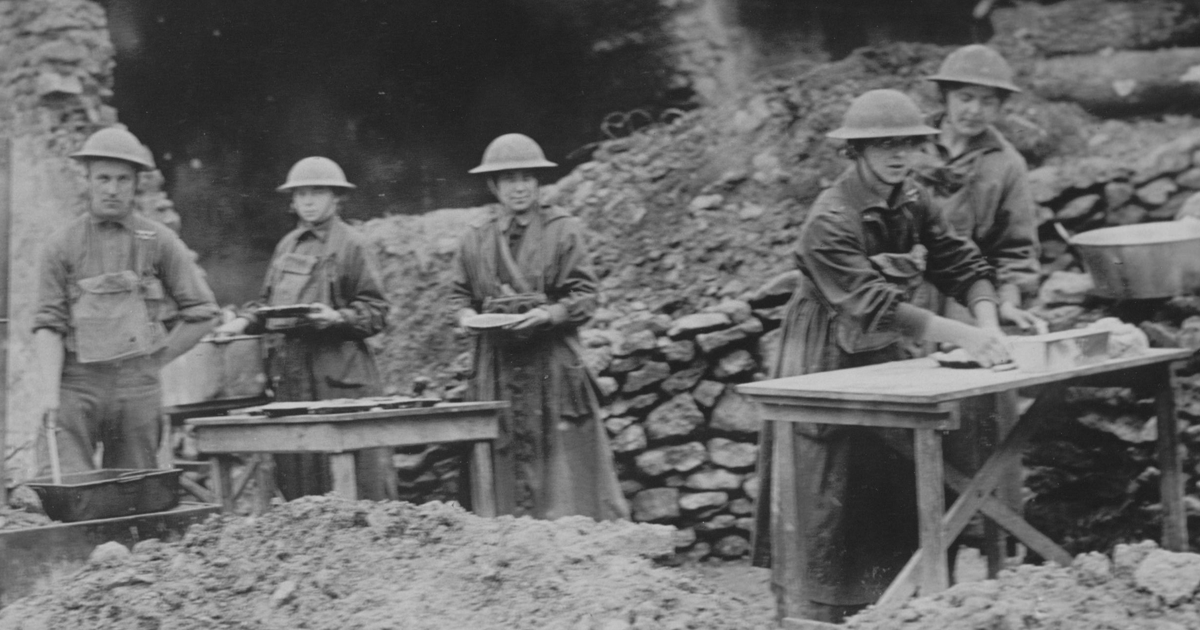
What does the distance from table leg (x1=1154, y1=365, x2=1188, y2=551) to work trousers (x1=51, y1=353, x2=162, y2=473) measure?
4.87 metres

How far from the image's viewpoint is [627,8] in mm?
10492

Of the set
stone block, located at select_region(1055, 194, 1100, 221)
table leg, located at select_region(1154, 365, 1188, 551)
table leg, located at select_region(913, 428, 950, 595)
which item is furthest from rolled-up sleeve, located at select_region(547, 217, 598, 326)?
stone block, located at select_region(1055, 194, 1100, 221)

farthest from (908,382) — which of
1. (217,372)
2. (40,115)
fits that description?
(40,115)

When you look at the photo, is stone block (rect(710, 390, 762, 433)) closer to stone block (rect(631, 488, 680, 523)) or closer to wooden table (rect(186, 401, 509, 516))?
stone block (rect(631, 488, 680, 523))

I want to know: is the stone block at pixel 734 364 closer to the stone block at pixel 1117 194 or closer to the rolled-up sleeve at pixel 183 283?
the stone block at pixel 1117 194

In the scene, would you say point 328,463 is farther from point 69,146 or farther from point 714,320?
point 69,146

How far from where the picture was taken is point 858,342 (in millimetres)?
5688

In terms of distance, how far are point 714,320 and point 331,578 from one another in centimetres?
398

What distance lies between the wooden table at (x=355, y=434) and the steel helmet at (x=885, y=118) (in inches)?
85.8

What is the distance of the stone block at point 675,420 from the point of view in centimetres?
802

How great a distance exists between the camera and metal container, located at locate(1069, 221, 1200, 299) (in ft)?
22.2

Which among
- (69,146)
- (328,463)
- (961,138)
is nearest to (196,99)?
(69,146)

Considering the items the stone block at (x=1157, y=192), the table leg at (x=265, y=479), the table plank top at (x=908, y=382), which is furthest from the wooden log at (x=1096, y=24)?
the table leg at (x=265, y=479)

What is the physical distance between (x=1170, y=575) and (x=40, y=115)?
300 inches
